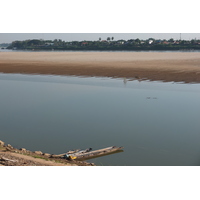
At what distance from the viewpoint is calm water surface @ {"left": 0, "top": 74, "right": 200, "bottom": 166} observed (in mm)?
10596

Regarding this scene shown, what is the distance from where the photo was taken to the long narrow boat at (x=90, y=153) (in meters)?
9.67

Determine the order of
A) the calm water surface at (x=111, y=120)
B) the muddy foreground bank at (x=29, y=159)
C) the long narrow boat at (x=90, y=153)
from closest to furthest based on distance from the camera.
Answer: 1. the muddy foreground bank at (x=29, y=159)
2. the long narrow boat at (x=90, y=153)
3. the calm water surface at (x=111, y=120)

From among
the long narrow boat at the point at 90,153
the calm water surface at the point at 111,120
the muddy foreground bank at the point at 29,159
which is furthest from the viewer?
the calm water surface at the point at 111,120

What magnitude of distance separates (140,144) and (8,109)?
805 cm

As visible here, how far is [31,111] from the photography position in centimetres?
1619

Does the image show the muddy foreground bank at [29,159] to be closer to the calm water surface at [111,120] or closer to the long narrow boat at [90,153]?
the long narrow boat at [90,153]

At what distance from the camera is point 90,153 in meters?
10.0

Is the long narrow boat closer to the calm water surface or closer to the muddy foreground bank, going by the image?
the calm water surface

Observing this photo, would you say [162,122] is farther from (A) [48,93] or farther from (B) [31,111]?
(A) [48,93]

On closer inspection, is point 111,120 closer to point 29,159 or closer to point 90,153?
point 90,153

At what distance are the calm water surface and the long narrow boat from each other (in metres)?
0.21

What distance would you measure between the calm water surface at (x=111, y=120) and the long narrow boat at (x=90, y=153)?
0.21 m

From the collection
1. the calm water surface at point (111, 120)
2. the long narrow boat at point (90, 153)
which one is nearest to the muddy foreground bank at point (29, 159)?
the long narrow boat at point (90, 153)

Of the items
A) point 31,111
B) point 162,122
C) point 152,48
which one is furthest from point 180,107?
point 152,48
